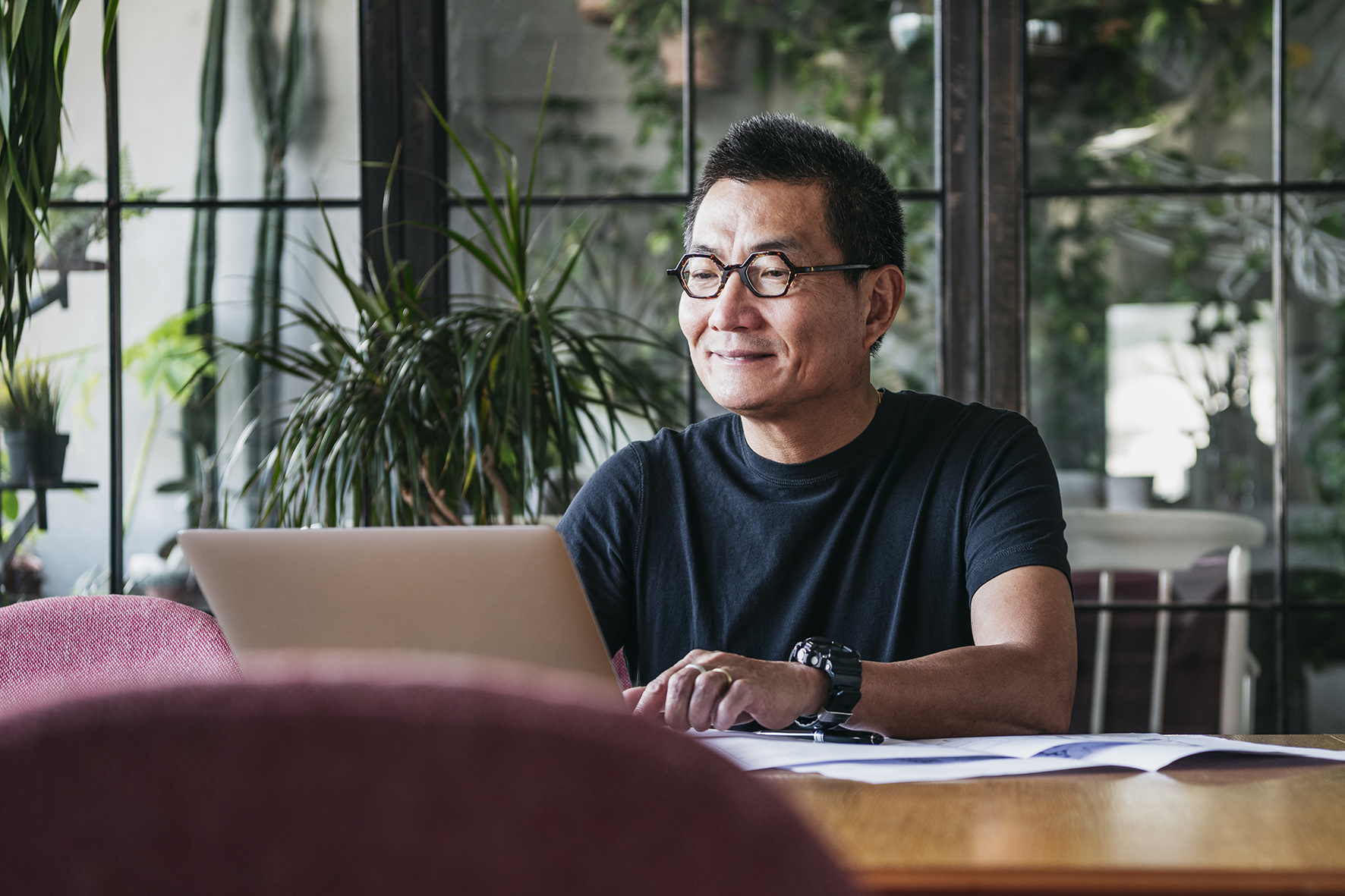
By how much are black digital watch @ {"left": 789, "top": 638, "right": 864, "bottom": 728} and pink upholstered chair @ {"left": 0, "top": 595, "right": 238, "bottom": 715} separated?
73 centimetres

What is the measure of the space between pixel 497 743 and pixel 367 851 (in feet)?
0.18

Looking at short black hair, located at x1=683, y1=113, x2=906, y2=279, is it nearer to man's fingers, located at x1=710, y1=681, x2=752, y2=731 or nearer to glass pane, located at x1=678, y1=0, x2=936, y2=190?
man's fingers, located at x1=710, y1=681, x2=752, y2=731

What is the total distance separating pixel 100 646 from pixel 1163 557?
235 cm

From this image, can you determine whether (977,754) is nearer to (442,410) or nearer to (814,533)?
(814,533)

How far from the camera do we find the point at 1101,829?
0.73m

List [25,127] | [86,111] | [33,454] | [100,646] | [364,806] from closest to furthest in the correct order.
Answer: [364,806] → [100,646] → [25,127] → [33,454] → [86,111]

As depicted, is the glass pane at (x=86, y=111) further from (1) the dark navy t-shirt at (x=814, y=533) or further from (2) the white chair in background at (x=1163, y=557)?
(2) the white chair in background at (x=1163, y=557)

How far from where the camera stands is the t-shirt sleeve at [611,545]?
1.71m

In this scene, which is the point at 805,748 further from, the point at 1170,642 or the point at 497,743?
the point at 1170,642

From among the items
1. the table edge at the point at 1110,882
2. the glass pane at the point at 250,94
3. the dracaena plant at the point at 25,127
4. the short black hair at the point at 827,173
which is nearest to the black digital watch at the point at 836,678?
the table edge at the point at 1110,882

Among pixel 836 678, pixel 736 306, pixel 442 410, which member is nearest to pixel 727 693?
pixel 836 678

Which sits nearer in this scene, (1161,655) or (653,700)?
(653,700)

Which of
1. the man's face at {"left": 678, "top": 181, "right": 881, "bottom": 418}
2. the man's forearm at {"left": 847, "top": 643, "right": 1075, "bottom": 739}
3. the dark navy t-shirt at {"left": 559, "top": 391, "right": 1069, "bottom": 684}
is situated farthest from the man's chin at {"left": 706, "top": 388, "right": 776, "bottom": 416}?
the man's forearm at {"left": 847, "top": 643, "right": 1075, "bottom": 739}

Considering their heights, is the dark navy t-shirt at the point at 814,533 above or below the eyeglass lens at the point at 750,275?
below
